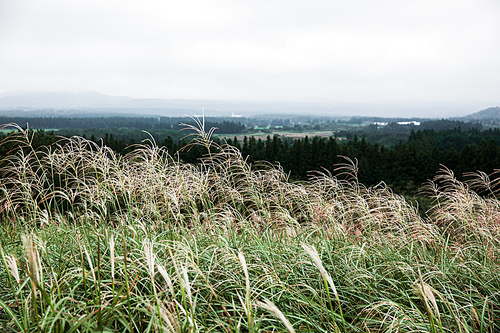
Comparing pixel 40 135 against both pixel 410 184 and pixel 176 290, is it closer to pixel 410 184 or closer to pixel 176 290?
pixel 176 290

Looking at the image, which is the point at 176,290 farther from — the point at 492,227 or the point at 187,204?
the point at 492,227

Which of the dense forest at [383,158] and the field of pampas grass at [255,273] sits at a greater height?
the field of pampas grass at [255,273]

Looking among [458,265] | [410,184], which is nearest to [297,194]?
[458,265]

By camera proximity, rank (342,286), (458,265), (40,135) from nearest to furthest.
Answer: (342,286) < (458,265) < (40,135)

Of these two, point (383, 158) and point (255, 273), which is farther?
point (383, 158)

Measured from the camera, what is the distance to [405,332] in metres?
2.65

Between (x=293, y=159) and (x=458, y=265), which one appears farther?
(x=293, y=159)

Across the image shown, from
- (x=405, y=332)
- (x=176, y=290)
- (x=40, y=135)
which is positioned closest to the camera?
(x=405, y=332)

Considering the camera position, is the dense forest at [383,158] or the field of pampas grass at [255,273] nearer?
the field of pampas grass at [255,273]

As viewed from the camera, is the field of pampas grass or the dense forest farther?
the dense forest

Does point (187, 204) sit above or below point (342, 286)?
above

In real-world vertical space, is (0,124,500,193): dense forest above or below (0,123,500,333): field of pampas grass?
below

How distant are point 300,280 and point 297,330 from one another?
Answer: 0.76 meters

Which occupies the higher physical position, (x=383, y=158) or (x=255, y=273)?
(x=255, y=273)
